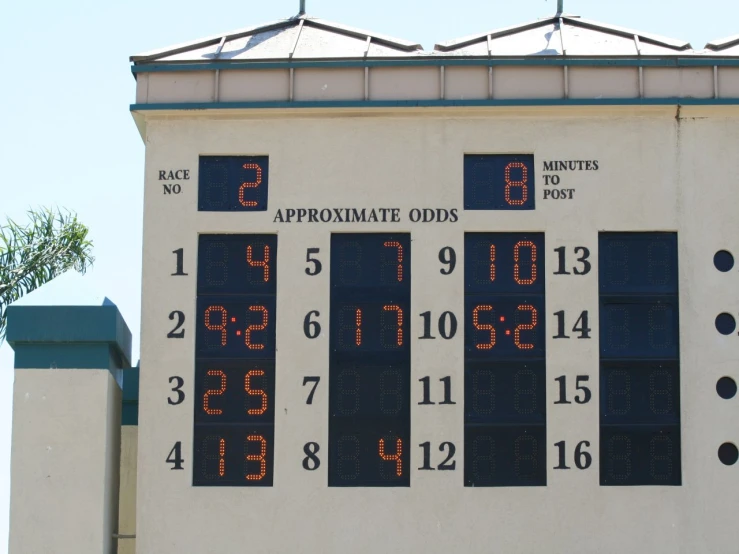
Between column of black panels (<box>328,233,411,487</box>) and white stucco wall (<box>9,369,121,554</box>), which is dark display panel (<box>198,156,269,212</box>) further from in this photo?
white stucco wall (<box>9,369,121,554</box>)

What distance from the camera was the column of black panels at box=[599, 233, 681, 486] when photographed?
19.5 m

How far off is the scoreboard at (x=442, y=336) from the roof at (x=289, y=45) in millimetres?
1051

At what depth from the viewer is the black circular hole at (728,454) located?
770 inches

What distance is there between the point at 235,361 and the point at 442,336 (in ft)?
8.00

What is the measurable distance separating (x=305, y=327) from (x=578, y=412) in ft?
10.9

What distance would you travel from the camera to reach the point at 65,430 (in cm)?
2022

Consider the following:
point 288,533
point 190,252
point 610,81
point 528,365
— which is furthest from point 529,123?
point 288,533

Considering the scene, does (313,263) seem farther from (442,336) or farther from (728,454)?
(728,454)

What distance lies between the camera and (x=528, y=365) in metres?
19.6

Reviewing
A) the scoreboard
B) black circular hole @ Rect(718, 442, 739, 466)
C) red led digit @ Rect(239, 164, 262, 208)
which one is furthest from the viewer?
red led digit @ Rect(239, 164, 262, 208)

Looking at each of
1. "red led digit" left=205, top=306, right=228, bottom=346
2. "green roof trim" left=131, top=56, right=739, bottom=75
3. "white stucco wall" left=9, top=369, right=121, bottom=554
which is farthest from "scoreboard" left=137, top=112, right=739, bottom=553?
"white stucco wall" left=9, top=369, right=121, bottom=554

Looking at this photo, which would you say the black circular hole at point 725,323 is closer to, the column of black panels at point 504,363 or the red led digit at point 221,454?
the column of black panels at point 504,363

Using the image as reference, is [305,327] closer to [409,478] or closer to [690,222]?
[409,478]

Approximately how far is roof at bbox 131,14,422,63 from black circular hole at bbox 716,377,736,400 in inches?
216
